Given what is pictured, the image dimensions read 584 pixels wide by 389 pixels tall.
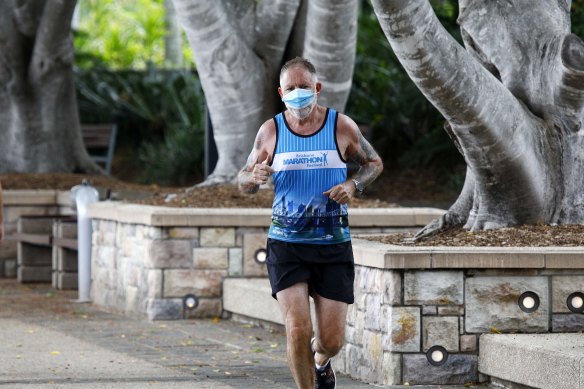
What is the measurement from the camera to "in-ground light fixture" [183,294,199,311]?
452 inches

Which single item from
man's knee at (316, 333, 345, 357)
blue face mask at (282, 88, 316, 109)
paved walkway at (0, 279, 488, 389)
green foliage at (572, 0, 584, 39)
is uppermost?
green foliage at (572, 0, 584, 39)

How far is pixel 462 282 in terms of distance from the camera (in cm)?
815

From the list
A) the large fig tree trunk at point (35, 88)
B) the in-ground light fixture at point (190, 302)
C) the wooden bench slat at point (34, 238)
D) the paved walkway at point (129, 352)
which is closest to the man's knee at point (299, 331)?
the paved walkway at point (129, 352)

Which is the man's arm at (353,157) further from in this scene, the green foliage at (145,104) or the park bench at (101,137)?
the park bench at (101,137)

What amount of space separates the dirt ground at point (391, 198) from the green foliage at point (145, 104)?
12.9ft

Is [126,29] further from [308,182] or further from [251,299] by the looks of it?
[308,182]

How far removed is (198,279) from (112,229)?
140 centimetres

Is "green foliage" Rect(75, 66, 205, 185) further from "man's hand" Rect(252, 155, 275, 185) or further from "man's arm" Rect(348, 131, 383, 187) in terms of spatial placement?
"man's hand" Rect(252, 155, 275, 185)

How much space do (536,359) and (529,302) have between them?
0.75m

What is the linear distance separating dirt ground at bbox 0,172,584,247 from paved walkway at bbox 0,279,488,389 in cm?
115

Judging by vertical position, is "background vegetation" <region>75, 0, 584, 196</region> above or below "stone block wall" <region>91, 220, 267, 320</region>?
above

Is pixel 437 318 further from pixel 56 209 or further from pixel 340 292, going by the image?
pixel 56 209

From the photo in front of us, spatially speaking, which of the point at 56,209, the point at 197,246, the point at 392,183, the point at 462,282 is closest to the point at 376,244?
the point at 462,282

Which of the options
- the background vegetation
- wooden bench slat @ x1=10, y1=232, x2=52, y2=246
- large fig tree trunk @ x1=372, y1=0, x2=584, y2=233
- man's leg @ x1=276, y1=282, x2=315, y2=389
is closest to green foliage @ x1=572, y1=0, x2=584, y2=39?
the background vegetation
